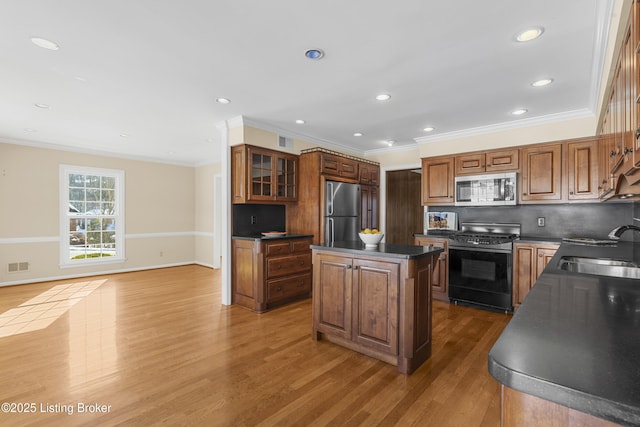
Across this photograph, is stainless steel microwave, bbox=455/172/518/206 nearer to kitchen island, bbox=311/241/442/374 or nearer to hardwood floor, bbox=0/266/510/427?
hardwood floor, bbox=0/266/510/427

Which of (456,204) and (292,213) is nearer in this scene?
(456,204)

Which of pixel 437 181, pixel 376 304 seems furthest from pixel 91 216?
pixel 437 181

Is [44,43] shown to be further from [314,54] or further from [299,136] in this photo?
[299,136]

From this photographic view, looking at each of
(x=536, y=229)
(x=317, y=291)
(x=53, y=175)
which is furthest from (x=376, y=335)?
(x=53, y=175)

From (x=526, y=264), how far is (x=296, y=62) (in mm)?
3430

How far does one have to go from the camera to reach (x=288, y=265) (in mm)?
4285

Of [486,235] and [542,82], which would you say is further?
[486,235]

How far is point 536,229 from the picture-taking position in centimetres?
414

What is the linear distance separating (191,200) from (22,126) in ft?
11.5

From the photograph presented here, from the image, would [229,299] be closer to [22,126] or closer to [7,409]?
[7,409]

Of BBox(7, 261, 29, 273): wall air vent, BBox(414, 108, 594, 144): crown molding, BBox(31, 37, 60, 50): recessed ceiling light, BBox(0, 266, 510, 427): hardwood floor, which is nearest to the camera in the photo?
BBox(0, 266, 510, 427): hardwood floor

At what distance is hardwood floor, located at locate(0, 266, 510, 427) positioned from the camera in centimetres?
193

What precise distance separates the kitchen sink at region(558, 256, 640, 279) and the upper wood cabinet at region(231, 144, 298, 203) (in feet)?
11.1

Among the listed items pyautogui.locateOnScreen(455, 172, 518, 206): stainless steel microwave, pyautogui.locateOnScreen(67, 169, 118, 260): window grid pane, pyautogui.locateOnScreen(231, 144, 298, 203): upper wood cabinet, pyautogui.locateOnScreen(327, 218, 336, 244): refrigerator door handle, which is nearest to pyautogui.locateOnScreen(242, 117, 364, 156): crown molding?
pyautogui.locateOnScreen(231, 144, 298, 203): upper wood cabinet
